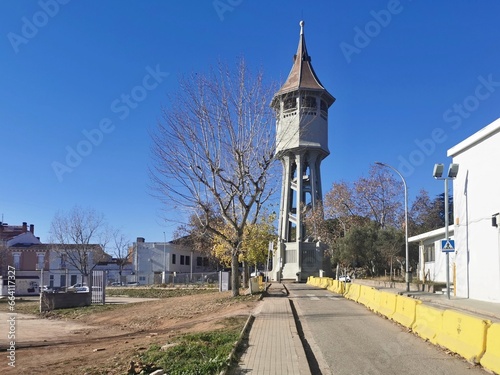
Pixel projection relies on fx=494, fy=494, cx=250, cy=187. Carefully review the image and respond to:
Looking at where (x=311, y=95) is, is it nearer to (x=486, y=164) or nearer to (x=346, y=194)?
(x=346, y=194)

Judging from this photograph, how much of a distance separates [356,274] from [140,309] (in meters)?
34.2

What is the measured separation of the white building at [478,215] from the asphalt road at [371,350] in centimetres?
917

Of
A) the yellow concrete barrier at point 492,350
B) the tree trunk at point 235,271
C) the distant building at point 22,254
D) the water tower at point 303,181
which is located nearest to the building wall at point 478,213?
the tree trunk at point 235,271

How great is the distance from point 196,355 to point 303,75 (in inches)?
2569

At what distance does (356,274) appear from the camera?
5516 centimetres

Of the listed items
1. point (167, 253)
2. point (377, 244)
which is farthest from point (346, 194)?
point (167, 253)

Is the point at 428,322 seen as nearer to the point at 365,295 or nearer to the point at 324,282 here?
the point at 365,295

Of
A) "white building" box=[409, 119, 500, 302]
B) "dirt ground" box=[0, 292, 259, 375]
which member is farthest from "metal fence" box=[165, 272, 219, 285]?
"white building" box=[409, 119, 500, 302]

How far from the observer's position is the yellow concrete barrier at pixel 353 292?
76.1 feet

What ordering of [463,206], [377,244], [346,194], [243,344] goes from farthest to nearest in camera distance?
[346,194] < [377,244] < [463,206] < [243,344]

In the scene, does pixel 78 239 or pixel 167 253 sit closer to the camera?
pixel 78 239

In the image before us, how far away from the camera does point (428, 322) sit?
1169 centimetres

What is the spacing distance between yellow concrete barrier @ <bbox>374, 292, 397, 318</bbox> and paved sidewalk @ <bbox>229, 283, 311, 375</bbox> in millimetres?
3247

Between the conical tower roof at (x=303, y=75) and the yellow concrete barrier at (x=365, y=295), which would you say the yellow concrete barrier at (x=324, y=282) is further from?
the conical tower roof at (x=303, y=75)
